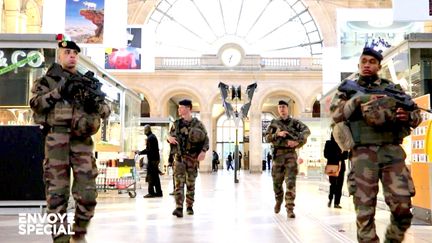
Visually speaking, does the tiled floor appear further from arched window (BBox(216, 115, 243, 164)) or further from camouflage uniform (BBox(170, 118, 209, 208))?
arched window (BBox(216, 115, 243, 164))

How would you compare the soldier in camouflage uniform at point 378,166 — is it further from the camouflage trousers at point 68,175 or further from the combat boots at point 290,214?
the combat boots at point 290,214

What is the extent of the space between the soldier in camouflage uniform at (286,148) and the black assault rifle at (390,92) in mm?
3677

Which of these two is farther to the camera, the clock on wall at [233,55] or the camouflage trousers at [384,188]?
the clock on wall at [233,55]

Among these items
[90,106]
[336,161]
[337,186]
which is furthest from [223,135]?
[90,106]

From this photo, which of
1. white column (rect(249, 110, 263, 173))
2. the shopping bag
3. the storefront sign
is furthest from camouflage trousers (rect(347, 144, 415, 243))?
white column (rect(249, 110, 263, 173))

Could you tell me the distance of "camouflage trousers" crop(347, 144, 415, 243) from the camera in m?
4.33

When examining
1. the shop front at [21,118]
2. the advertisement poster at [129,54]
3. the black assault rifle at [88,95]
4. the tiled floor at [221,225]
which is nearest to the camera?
the black assault rifle at [88,95]

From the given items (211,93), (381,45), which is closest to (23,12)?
(211,93)

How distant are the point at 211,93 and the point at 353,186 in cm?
3154

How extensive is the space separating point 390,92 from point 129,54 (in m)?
14.1

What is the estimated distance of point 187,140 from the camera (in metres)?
8.45

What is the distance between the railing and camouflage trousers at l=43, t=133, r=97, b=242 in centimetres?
3146

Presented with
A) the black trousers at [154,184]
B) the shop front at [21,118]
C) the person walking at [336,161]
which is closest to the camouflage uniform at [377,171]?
the shop front at [21,118]

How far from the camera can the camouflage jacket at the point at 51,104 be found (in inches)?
180
